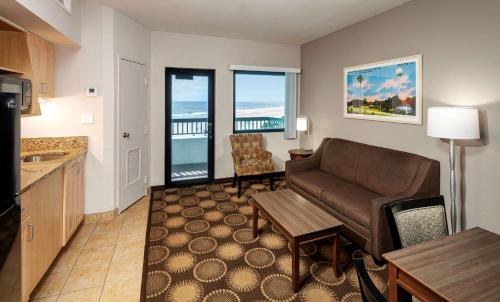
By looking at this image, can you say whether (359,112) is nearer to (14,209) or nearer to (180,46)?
(180,46)

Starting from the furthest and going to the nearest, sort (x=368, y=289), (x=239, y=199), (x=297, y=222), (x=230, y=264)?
(x=239, y=199), (x=230, y=264), (x=297, y=222), (x=368, y=289)

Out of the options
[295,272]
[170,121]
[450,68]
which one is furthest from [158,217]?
[450,68]

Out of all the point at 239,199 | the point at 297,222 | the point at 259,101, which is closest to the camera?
the point at 297,222

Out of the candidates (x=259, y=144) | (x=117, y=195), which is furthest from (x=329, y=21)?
(x=117, y=195)

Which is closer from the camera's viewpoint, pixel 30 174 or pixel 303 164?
pixel 30 174

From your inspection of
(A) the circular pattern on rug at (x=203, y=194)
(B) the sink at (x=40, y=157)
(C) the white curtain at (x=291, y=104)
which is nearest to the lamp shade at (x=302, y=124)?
(C) the white curtain at (x=291, y=104)

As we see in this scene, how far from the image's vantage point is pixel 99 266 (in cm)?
243

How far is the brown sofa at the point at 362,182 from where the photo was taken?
248cm

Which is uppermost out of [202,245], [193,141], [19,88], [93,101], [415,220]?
[93,101]

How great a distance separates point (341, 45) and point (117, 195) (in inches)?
155

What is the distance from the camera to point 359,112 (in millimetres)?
3877

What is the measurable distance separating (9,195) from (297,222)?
1982mm

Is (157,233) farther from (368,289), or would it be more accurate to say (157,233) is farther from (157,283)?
(368,289)

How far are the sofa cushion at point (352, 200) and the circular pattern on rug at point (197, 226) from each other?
1.45 meters
